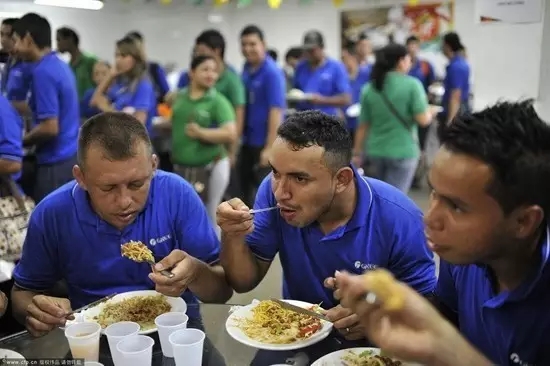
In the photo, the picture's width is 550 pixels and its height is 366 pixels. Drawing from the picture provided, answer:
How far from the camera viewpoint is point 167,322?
1599 mm

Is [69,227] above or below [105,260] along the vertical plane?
above

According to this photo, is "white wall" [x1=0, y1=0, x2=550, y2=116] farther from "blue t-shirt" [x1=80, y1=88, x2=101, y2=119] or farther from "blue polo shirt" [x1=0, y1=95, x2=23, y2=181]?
"blue polo shirt" [x1=0, y1=95, x2=23, y2=181]

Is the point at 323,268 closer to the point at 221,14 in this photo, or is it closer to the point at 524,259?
the point at 524,259

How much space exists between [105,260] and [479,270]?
1.29 metres

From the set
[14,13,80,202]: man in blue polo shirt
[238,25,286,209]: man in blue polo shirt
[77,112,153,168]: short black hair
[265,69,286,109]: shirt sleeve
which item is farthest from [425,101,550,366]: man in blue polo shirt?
[265,69,286,109]: shirt sleeve

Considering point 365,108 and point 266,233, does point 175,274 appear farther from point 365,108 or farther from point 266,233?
point 365,108

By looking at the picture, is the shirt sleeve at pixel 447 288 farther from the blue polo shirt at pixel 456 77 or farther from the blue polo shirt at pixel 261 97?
the blue polo shirt at pixel 456 77

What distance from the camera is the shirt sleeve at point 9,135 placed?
290 centimetres

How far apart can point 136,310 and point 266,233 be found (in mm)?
531

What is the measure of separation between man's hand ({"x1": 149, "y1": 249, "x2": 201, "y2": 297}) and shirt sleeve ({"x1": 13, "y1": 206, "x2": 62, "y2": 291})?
1.66 ft

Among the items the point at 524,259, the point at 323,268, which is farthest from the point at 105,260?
the point at 524,259

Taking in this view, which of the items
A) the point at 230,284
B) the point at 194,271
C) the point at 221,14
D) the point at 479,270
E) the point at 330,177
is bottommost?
the point at 230,284

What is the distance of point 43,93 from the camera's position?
3635 mm

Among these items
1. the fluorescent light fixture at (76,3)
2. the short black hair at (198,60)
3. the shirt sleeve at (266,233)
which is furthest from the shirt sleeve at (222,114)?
the fluorescent light fixture at (76,3)
